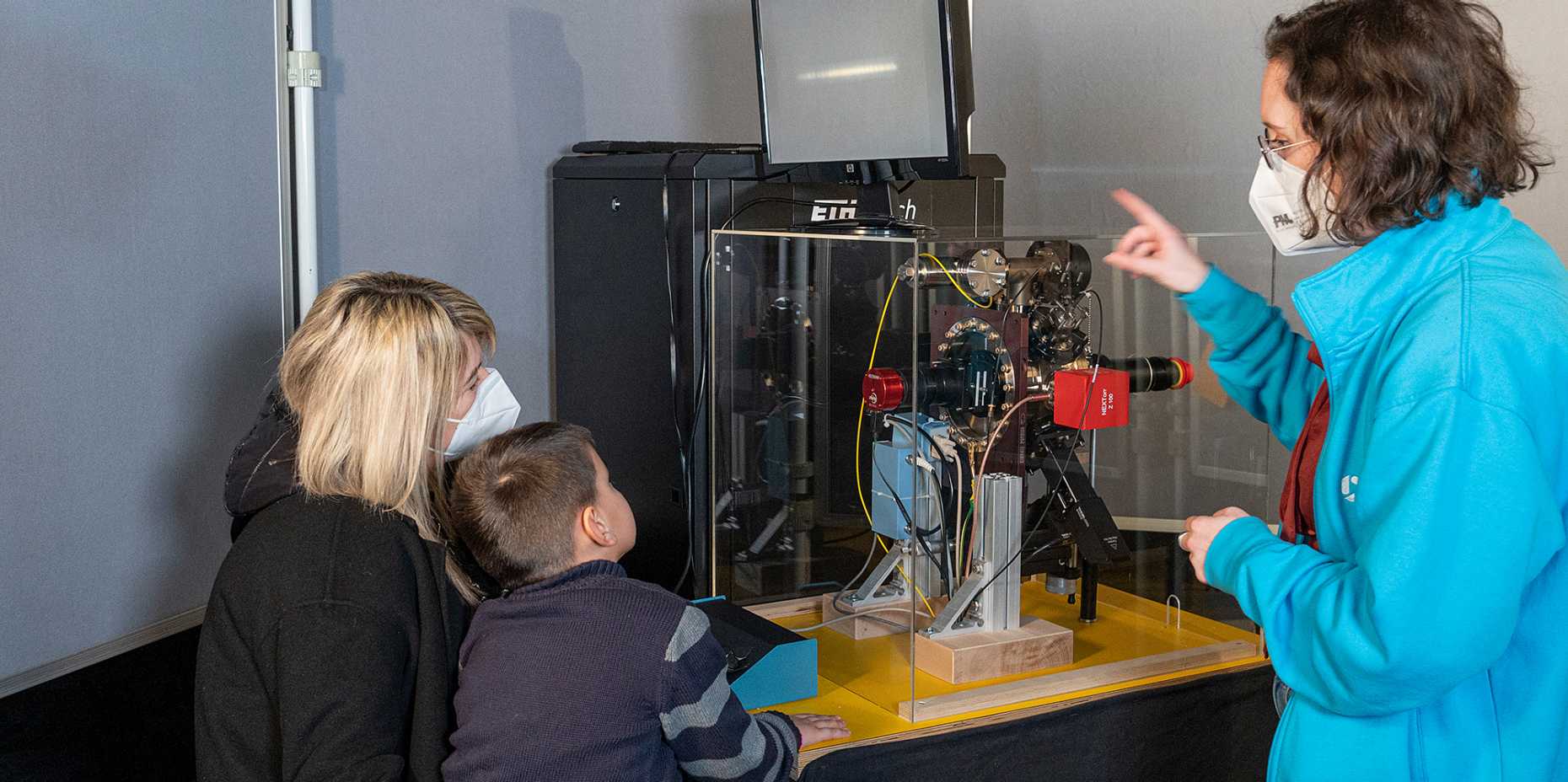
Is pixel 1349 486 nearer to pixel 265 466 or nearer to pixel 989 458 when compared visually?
pixel 989 458

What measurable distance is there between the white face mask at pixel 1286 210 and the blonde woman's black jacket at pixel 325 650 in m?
0.96

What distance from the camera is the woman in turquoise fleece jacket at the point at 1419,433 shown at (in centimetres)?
99

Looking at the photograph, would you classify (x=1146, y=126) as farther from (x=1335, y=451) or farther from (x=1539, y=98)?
(x=1335, y=451)

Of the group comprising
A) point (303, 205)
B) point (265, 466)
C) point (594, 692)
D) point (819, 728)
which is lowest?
point (819, 728)

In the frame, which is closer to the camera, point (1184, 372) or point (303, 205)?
point (1184, 372)

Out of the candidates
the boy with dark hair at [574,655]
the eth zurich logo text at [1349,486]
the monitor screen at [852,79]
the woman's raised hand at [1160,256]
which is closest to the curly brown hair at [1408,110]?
the eth zurich logo text at [1349,486]

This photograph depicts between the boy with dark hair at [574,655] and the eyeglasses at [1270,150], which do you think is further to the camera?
the boy with dark hair at [574,655]

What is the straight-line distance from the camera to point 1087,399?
1.76m

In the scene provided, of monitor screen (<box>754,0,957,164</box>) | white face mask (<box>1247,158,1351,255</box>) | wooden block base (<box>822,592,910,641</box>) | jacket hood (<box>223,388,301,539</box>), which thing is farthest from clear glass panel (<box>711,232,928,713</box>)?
jacket hood (<box>223,388,301,539</box>)

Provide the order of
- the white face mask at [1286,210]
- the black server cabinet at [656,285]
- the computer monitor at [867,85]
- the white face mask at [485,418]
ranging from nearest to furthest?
the white face mask at [1286,210] → the white face mask at [485,418] → the computer monitor at [867,85] → the black server cabinet at [656,285]

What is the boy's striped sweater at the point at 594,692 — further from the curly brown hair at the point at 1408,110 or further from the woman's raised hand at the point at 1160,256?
the curly brown hair at the point at 1408,110

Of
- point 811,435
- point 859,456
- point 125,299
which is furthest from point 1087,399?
point 125,299

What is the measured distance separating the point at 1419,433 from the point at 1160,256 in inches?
19.4

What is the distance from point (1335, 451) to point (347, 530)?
100 cm
